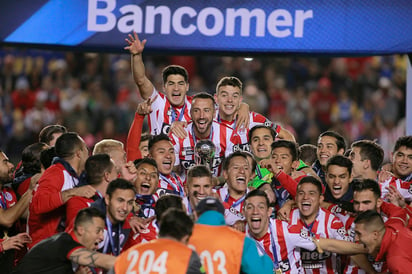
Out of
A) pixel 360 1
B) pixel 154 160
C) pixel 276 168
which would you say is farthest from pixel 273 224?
pixel 360 1

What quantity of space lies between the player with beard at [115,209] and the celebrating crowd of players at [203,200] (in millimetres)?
13

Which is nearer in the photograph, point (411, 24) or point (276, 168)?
point (276, 168)

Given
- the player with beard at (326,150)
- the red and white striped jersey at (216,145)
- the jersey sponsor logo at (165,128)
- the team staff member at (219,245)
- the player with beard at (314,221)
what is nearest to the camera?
the team staff member at (219,245)

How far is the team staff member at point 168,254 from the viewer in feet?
22.6

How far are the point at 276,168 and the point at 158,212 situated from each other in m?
1.61

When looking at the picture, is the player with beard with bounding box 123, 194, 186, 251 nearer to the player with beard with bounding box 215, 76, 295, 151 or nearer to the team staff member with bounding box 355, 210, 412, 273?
the team staff member with bounding box 355, 210, 412, 273

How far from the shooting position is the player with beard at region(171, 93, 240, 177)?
404 inches

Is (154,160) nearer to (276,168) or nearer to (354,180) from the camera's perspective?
(276,168)

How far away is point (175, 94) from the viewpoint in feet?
35.3

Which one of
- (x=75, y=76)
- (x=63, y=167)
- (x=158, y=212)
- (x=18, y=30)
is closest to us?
(x=158, y=212)

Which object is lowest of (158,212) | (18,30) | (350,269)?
(350,269)

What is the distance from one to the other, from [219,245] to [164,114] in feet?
11.8

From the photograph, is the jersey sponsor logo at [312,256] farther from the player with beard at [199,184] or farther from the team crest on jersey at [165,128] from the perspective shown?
the team crest on jersey at [165,128]

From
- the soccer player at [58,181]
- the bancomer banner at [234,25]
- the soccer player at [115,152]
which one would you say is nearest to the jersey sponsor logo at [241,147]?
the bancomer banner at [234,25]
